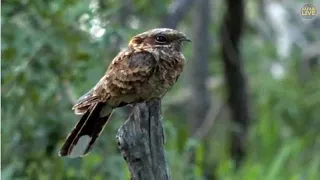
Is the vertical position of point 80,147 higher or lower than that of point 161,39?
lower

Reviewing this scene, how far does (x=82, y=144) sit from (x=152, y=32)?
0.49 meters

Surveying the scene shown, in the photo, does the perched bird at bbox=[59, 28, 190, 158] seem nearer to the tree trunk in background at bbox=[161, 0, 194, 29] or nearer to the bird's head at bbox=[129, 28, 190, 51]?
the bird's head at bbox=[129, 28, 190, 51]

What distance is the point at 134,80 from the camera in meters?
3.11

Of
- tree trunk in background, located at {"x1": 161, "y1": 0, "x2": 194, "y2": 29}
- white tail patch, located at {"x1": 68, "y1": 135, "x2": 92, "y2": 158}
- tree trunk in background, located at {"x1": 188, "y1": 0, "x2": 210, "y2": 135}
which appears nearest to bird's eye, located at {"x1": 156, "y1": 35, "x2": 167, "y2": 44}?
white tail patch, located at {"x1": 68, "y1": 135, "x2": 92, "y2": 158}

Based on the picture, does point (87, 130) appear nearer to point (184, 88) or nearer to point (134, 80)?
point (134, 80)

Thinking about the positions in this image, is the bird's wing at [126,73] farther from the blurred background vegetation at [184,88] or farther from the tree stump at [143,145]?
the blurred background vegetation at [184,88]

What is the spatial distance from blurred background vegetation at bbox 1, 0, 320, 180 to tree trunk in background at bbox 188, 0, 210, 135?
11 mm

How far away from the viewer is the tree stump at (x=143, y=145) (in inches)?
115

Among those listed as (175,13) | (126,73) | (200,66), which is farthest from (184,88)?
(126,73)

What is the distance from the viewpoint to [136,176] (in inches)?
116

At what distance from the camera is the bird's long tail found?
10.6ft

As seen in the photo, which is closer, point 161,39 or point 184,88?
point 161,39

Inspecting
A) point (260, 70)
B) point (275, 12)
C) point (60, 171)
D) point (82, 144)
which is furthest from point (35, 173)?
point (275, 12)

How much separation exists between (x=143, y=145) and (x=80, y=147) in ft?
1.25
